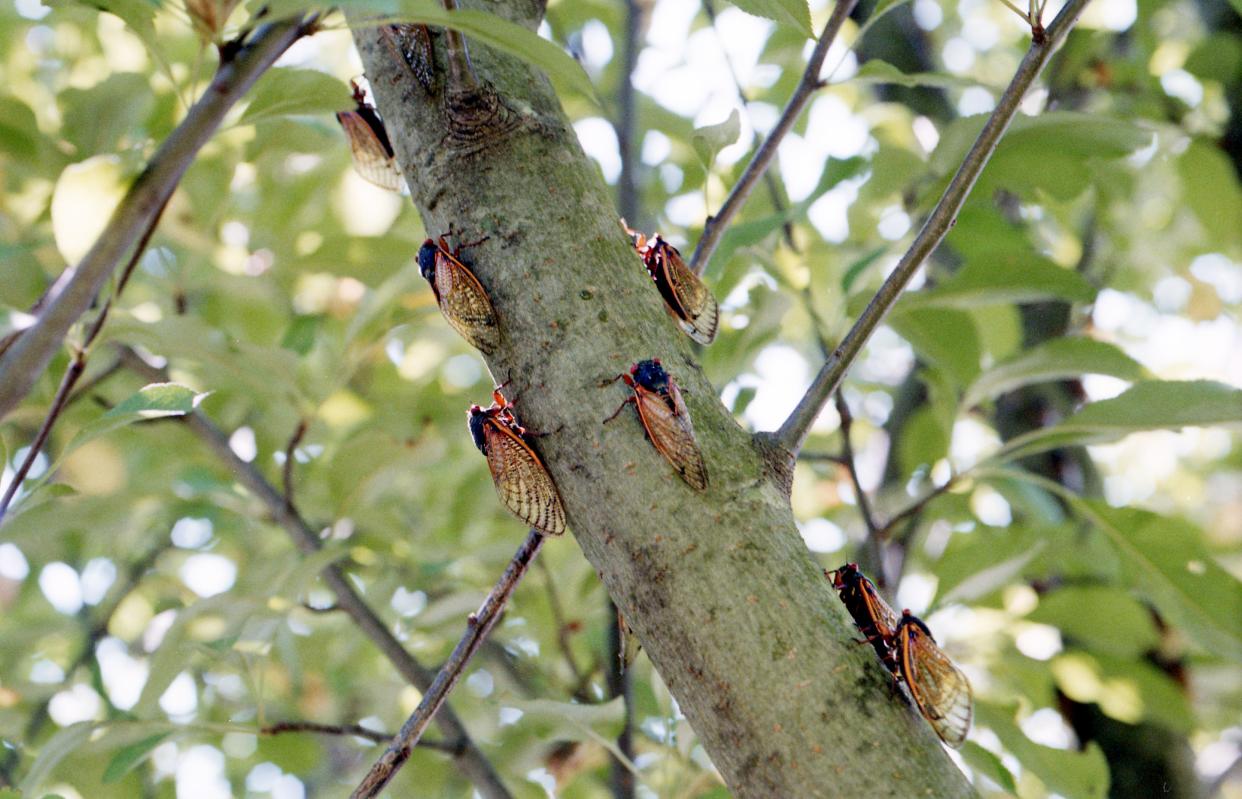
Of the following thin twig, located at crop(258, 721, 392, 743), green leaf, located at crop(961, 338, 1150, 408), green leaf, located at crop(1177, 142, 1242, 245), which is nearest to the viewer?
thin twig, located at crop(258, 721, 392, 743)

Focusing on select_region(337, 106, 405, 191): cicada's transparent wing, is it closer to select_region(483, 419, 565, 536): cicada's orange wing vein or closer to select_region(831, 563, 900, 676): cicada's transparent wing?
select_region(483, 419, 565, 536): cicada's orange wing vein

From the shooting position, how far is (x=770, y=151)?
1623mm

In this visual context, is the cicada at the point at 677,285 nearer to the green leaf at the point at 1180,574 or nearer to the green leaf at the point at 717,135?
the green leaf at the point at 717,135

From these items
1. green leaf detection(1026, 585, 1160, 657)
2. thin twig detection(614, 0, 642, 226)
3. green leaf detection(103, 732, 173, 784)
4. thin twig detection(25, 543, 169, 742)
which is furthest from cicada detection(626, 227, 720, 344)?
thin twig detection(25, 543, 169, 742)

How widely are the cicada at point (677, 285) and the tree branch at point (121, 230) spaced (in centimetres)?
54

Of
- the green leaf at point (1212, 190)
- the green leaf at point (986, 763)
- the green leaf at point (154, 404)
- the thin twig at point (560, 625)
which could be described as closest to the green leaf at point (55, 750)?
the green leaf at point (154, 404)

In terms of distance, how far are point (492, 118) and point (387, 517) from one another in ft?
5.71

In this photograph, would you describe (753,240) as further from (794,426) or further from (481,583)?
(481,583)

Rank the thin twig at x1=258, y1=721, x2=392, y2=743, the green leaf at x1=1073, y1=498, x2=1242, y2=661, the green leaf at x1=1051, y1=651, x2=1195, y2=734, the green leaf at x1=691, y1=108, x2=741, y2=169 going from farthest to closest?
the green leaf at x1=1051, y1=651, x2=1195, y2=734 < the green leaf at x1=1073, y1=498, x2=1242, y2=661 < the thin twig at x1=258, y1=721, x2=392, y2=743 < the green leaf at x1=691, y1=108, x2=741, y2=169

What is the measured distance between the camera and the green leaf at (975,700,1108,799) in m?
2.19

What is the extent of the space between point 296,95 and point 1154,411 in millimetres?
1446

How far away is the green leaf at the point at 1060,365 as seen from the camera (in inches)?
83.4

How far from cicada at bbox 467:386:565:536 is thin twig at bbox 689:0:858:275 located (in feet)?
1.51

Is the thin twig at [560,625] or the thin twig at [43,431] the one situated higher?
the thin twig at [560,625]
